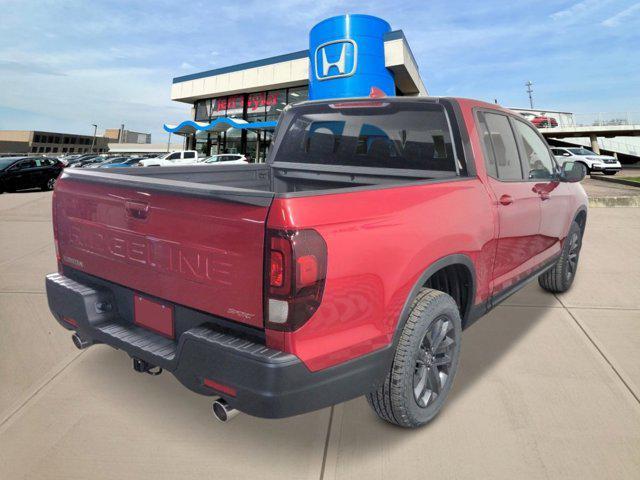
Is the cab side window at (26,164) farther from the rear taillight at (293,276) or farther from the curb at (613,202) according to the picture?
the rear taillight at (293,276)

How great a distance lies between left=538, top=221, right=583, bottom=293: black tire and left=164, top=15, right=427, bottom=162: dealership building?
17626 mm

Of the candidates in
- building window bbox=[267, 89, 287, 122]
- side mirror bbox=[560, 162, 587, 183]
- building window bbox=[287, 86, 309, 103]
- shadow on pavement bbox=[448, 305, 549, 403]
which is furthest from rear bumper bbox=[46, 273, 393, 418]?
building window bbox=[267, 89, 287, 122]

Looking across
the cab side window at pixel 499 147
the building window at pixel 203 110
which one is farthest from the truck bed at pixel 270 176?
the building window at pixel 203 110

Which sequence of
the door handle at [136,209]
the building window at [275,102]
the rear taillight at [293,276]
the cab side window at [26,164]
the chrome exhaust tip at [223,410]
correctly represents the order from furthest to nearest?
the building window at [275,102] → the cab side window at [26,164] → the door handle at [136,209] → the chrome exhaust tip at [223,410] → the rear taillight at [293,276]

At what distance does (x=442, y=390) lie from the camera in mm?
2725

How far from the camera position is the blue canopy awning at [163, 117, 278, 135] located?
31.2 m

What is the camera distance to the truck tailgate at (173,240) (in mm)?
1916

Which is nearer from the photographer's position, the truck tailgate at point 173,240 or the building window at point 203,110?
the truck tailgate at point 173,240

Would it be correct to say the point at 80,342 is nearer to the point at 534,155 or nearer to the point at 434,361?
the point at 434,361

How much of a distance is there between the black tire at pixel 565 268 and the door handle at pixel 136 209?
4.06 meters

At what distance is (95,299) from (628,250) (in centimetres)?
756

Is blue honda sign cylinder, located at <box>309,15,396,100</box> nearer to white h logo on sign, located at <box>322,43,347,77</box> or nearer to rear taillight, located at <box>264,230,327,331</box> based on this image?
white h logo on sign, located at <box>322,43,347,77</box>

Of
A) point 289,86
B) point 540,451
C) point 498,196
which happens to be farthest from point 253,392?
point 289,86

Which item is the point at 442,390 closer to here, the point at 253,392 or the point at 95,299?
the point at 253,392
